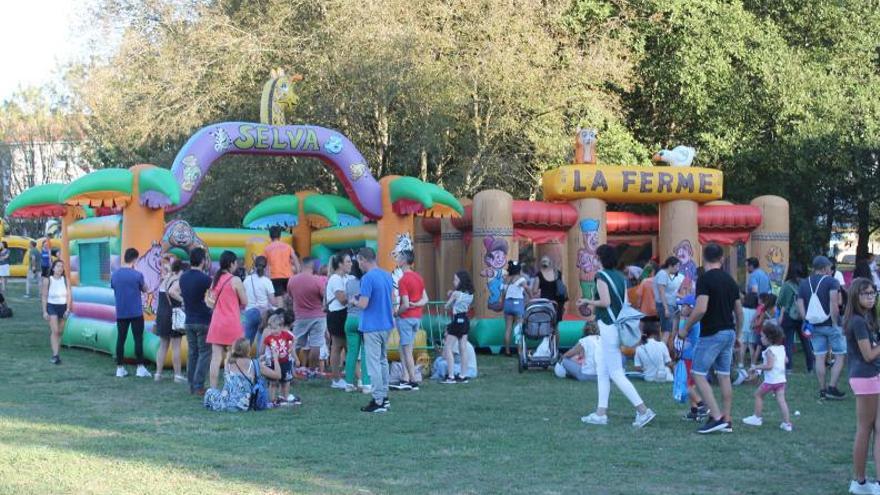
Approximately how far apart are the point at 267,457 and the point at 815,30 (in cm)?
2148

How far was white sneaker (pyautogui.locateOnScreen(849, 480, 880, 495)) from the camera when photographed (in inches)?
289

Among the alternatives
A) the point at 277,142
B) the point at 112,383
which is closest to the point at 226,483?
the point at 112,383

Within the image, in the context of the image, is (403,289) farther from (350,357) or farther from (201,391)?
(201,391)

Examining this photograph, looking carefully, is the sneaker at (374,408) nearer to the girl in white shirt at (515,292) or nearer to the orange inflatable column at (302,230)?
the girl in white shirt at (515,292)

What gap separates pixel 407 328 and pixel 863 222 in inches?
712

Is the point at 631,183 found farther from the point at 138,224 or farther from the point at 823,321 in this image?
the point at 138,224

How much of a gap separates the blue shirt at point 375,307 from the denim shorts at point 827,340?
481cm

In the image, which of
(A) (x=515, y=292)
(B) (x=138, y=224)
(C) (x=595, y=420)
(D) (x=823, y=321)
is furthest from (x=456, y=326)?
(B) (x=138, y=224)

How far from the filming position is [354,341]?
493 inches

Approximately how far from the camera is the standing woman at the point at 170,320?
13.0m

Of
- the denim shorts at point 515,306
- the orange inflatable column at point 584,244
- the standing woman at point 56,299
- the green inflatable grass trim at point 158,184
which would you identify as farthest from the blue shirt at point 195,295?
the orange inflatable column at point 584,244

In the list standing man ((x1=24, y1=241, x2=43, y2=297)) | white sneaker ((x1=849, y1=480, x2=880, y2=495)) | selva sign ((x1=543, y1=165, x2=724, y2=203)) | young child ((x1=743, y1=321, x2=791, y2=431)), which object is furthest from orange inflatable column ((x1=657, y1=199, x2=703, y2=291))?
standing man ((x1=24, y1=241, x2=43, y2=297))

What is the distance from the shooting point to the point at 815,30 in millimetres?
26469

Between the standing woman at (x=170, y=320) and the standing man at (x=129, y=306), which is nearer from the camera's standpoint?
the standing woman at (x=170, y=320)
